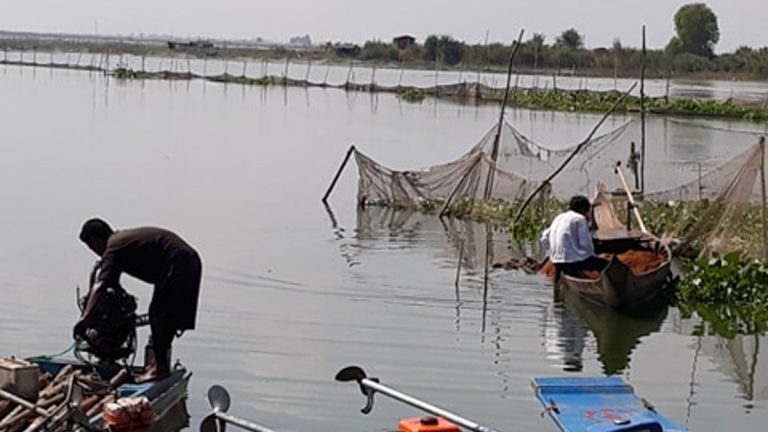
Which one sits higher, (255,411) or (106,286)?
(106,286)

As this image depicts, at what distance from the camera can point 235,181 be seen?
79.6 ft

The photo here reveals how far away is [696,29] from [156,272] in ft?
270

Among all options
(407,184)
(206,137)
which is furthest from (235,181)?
(206,137)

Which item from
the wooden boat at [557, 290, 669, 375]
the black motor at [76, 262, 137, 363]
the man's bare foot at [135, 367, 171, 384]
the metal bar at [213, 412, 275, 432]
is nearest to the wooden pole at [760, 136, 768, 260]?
the wooden boat at [557, 290, 669, 375]

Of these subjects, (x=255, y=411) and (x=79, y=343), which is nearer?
(x=79, y=343)

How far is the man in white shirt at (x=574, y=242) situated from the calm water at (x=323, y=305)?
395mm

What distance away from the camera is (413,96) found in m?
55.8

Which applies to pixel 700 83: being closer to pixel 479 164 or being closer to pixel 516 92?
pixel 516 92

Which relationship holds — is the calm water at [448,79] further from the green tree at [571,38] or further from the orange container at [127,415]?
the orange container at [127,415]

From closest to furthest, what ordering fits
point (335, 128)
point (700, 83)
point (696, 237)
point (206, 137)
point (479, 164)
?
point (696, 237) < point (479, 164) < point (206, 137) < point (335, 128) < point (700, 83)

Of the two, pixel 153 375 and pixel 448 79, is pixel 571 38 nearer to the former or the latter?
pixel 448 79

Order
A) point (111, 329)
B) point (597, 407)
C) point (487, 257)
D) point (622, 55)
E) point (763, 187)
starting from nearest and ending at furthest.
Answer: point (597, 407)
point (111, 329)
point (763, 187)
point (487, 257)
point (622, 55)

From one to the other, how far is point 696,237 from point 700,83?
2613 inches

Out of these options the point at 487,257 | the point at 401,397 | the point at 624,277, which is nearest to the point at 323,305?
the point at 624,277
